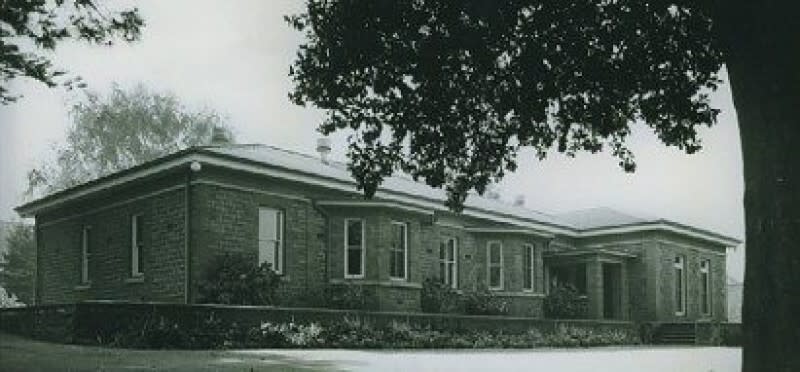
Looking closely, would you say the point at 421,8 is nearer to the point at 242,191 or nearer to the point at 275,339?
the point at 275,339

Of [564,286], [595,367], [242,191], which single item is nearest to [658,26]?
[595,367]

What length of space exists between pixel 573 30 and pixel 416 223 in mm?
13806

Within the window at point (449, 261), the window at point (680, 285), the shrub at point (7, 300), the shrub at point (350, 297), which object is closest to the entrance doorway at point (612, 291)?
the window at point (680, 285)

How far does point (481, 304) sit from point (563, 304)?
18.4 ft

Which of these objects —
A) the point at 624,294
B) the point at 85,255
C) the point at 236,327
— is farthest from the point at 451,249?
the point at 236,327

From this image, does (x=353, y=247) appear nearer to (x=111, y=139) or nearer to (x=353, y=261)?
(x=353, y=261)

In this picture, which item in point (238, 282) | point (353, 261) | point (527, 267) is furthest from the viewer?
point (527, 267)

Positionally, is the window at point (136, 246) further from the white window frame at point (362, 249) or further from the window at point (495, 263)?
the window at point (495, 263)

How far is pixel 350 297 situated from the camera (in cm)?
2259

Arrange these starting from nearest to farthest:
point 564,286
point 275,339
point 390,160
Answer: point 390,160
point 275,339
point 564,286

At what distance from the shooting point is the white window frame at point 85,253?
25094 mm

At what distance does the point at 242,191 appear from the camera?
21750 mm

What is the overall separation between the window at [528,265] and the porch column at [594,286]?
2960 millimetres

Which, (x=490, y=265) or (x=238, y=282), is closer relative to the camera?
(x=238, y=282)
